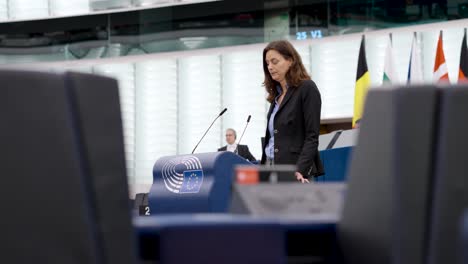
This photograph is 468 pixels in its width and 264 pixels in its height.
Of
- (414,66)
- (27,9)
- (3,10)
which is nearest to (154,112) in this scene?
(27,9)

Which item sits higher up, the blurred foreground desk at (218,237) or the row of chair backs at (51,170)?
the row of chair backs at (51,170)

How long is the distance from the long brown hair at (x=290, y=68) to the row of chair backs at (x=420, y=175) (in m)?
2.57

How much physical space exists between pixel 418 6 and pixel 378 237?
38.3 ft

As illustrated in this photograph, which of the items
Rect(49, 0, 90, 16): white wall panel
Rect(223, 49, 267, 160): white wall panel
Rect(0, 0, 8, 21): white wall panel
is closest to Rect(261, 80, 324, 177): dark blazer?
Rect(223, 49, 267, 160): white wall panel

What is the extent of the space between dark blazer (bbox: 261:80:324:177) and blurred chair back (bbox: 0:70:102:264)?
2.74m

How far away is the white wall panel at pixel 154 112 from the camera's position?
14.8 metres

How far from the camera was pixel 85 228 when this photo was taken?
5.45ft

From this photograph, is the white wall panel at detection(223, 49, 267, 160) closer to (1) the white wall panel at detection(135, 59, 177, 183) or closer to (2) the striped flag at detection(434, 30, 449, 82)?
(1) the white wall panel at detection(135, 59, 177, 183)

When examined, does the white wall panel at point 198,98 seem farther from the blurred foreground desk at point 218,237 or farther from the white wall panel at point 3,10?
the blurred foreground desk at point 218,237

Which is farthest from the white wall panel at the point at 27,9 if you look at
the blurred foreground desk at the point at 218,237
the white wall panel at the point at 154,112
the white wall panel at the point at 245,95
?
the blurred foreground desk at the point at 218,237

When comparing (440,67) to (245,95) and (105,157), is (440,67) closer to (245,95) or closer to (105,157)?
(245,95)

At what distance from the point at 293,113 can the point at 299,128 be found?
3.3 inches

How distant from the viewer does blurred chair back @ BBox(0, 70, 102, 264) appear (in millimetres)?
1641

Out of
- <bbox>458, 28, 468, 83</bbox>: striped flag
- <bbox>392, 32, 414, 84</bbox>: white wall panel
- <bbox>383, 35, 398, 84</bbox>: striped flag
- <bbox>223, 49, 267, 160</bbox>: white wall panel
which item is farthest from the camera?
<bbox>223, 49, 267, 160</bbox>: white wall panel
